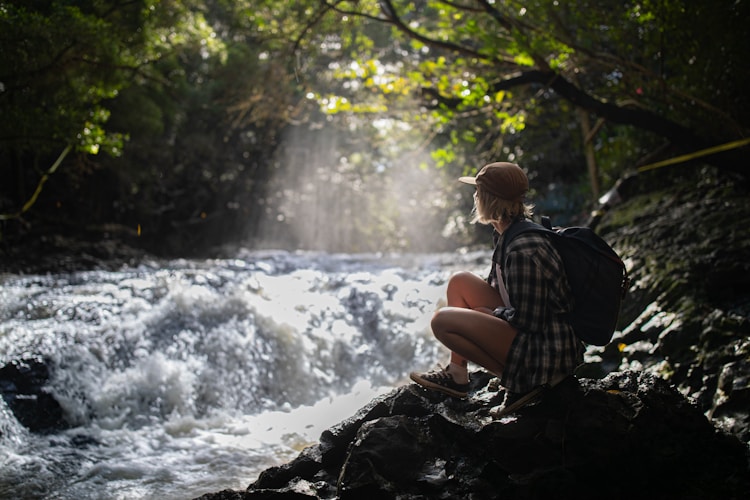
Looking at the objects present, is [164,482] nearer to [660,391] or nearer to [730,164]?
[660,391]

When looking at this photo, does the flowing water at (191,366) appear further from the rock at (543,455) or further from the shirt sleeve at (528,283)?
the shirt sleeve at (528,283)

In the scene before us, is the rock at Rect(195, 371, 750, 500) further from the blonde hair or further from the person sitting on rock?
the blonde hair

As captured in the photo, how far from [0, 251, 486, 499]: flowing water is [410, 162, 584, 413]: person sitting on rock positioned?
95.2 inches

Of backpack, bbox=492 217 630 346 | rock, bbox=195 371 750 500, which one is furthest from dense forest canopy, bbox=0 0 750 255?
rock, bbox=195 371 750 500

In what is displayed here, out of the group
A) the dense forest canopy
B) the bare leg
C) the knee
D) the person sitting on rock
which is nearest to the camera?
the person sitting on rock

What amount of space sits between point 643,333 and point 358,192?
1050 inches

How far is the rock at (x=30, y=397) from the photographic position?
5117 millimetres

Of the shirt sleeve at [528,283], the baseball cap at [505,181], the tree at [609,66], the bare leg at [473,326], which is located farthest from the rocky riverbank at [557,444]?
the tree at [609,66]

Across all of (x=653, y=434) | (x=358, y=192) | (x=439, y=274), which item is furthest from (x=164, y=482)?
(x=358, y=192)

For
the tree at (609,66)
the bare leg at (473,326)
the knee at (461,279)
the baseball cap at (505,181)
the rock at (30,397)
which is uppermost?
the tree at (609,66)

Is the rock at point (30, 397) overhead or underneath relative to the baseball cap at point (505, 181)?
underneath

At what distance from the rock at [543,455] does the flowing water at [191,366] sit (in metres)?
1.81

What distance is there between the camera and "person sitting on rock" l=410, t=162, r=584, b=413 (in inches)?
113

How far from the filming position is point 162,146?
58.1ft
